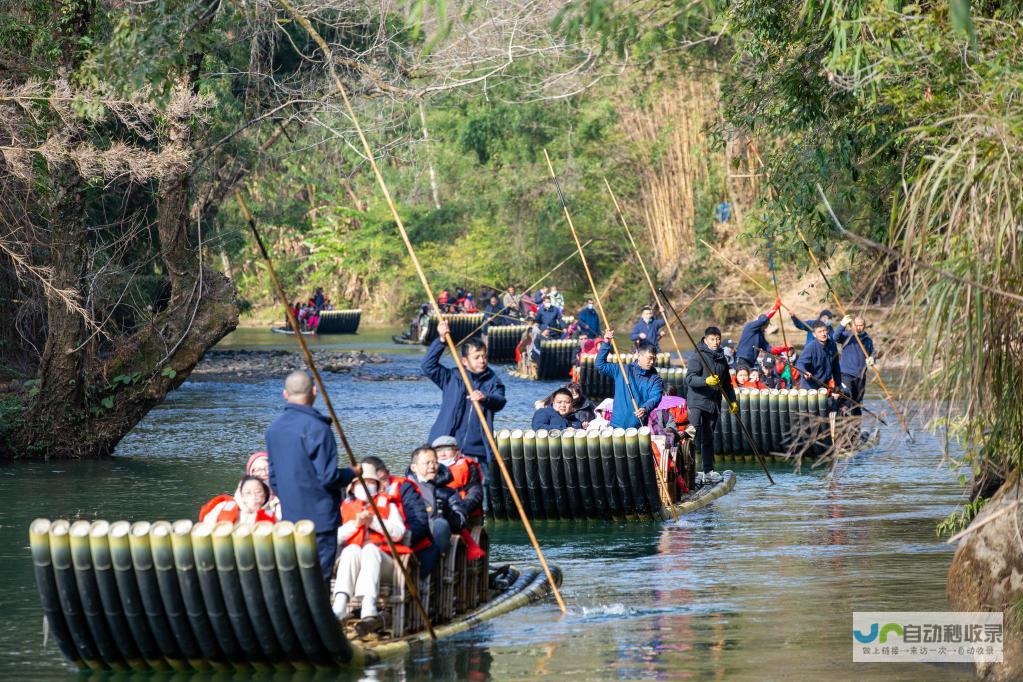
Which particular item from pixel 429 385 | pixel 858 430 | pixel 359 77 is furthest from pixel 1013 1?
pixel 429 385

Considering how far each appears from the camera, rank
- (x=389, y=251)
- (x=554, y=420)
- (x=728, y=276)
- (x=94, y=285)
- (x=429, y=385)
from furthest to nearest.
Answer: (x=389, y=251) < (x=728, y=276) < (x=429, y=385) < (x=94, y=285) < (x=554, y=420)

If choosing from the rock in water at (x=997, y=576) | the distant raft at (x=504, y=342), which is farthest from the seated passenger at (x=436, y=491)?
the distant raft at (x=504, y=342)

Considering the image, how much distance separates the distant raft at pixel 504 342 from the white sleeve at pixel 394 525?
32912 millimetres

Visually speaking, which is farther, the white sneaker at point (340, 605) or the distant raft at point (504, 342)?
the distant raft at point (504, 342)

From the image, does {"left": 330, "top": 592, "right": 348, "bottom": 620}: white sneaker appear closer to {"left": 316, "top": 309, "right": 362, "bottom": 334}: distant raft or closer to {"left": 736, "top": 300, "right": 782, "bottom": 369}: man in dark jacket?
{"left": 736, "top": 300, "right": 782, "bottom": 369}: man in dark jacket

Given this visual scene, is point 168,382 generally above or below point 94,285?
below

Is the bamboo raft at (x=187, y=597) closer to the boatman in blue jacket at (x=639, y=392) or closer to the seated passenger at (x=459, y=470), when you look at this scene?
the seated passenger at (x=459, y=470)

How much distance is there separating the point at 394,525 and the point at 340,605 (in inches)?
25.1

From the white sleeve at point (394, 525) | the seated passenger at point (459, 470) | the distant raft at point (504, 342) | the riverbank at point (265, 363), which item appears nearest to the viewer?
the white sleeve at point (394, 525)

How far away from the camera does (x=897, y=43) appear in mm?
10656

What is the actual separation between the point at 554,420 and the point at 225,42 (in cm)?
944

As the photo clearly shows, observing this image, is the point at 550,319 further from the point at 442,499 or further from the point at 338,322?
the point at 442,499

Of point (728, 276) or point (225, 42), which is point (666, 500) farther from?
point (728, 276)

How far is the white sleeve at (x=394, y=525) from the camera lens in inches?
385
